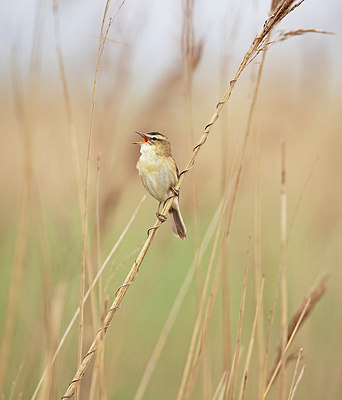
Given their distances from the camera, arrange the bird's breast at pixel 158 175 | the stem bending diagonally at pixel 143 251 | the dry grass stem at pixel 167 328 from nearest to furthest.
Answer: the stem bending diagonally at pixel 143 251
the dry grass stem at pixel 167 328
the bird's breast at pixel 158 175

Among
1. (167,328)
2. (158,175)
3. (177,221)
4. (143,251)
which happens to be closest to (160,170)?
(158,175)

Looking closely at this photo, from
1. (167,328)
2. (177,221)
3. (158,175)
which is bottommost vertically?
(167,328)

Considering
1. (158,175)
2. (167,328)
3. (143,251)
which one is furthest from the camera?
(158,175)

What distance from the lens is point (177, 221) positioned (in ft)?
5.86

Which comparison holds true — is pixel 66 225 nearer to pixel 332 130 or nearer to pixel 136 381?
pixel 136 381

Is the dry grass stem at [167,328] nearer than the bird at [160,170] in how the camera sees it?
Yes

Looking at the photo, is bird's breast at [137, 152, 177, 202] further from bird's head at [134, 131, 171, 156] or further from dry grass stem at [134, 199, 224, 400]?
dry grass stem at [134, 199, 224, 400]

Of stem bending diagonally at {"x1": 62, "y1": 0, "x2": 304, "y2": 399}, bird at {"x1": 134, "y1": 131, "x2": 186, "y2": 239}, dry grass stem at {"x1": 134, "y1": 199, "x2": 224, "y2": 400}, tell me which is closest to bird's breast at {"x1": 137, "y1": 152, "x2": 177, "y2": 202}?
bird at {"x1": 134, "y1": 131, "x2": 186, "y2": 239}

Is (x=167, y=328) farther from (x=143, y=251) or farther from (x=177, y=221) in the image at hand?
(x=177, y=221)

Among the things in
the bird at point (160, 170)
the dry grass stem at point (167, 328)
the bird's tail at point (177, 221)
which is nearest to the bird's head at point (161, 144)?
the bird at point (160, 170)

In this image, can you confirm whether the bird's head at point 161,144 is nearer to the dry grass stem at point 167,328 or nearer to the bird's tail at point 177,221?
the bird's tail at point 177,221

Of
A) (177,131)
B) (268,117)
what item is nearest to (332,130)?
(268,117)

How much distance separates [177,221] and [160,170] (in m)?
0.18

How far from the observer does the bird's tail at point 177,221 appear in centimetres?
174
